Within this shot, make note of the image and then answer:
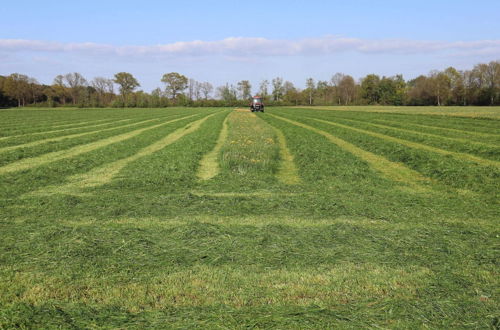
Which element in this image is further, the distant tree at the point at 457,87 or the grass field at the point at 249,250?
the distant tree at the point at 457,87

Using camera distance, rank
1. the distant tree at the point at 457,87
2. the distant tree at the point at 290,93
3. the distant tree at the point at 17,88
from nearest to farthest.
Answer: the distant tree at the point at 457,87 → the distant tree at the point at 17,88 → the distant tree at the point at 290,93

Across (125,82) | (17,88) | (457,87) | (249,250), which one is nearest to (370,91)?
(457,87)

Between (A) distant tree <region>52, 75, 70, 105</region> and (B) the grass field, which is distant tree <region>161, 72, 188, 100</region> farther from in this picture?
(B) the grass field

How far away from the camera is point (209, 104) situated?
427ft

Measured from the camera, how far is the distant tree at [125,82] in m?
145

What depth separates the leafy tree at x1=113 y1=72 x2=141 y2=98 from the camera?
145 meters

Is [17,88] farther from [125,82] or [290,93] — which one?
[290,93]

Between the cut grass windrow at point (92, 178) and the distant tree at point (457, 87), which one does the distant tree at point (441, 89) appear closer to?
the distant tree at point (457, 87)

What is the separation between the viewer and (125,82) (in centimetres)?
14662

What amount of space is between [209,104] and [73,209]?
12449 cm

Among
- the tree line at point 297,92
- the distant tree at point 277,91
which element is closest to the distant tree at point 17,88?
the tree line at point 297,92

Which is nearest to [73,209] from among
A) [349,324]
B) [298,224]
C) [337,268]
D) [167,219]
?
[167,219]

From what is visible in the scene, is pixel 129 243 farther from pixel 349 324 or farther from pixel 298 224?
pixel 349 324

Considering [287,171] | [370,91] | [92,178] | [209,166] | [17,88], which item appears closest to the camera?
[92,178]
